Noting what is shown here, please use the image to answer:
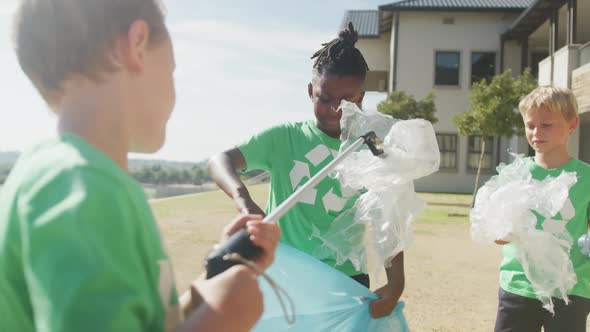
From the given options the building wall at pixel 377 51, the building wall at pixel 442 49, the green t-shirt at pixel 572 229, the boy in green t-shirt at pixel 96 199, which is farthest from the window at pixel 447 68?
the boy in green t-shirt at pixel 96 199

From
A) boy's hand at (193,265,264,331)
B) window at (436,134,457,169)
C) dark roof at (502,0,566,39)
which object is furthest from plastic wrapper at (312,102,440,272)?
window at (436,134,457,169)

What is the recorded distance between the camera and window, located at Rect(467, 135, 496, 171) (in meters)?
23.7

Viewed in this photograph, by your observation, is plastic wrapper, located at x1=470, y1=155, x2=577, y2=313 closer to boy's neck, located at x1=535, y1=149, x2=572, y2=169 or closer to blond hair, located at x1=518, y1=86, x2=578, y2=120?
boy's neck, located at x1=535, y1=149, x2=572, y2=169

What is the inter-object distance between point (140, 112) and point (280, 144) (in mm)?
1308

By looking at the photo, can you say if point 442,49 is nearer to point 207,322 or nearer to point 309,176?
point 309,176

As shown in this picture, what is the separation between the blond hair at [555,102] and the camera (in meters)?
2.91

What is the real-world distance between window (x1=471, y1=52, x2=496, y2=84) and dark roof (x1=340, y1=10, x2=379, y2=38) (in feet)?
17.2

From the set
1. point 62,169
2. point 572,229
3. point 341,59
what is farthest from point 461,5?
point 62,169

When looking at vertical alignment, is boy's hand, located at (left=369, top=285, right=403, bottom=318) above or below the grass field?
above

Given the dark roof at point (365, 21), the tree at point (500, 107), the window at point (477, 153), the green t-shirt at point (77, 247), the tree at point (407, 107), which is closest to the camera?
the green t-shirt at point (77, 247)

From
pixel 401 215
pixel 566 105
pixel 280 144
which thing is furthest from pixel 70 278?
pixel 566 105

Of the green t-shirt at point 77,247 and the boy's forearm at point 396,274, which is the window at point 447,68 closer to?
the boy's forearm at point 396,274

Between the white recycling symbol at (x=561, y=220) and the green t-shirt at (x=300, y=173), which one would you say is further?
the white recycling symbol at (x=561, y=220)

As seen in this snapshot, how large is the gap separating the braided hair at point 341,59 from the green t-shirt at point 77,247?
4.75 ft
